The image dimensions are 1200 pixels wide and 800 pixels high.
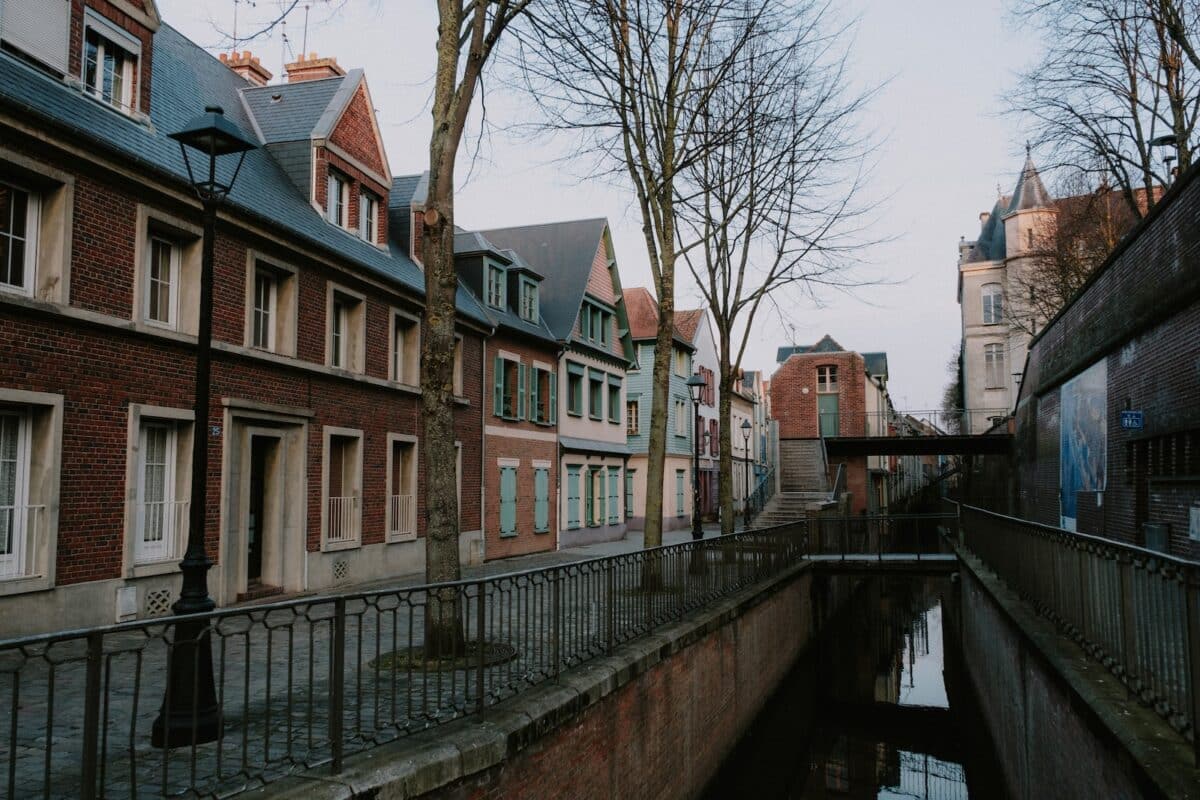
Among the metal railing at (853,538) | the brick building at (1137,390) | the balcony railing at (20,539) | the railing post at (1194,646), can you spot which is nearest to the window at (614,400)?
the metal railing at (853,538)

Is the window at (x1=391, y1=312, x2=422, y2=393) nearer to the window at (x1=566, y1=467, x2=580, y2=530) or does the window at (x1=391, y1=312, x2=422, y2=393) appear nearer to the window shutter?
the window shutter

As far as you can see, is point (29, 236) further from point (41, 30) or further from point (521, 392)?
point (521, 392)

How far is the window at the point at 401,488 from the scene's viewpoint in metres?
17.6

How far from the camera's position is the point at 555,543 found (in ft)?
84.3

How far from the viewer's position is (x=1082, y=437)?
15.9m

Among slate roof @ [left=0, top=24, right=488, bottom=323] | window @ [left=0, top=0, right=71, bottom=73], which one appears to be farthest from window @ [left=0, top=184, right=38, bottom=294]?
window @ [left=0, top=0, right=71, bottom=73]

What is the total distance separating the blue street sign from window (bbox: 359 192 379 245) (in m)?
14.2

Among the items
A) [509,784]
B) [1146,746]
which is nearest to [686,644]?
[509,784]

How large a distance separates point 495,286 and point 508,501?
5.94m

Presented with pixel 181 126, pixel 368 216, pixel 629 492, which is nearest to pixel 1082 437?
pixel 368 216

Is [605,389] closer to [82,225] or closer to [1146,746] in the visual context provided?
[82,225]

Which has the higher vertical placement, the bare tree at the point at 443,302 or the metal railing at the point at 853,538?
the bare tree at the point at 443,302

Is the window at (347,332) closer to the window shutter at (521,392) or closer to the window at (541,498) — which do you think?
the window shutter at (521,392)

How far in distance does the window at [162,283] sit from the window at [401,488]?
588 centimetres
